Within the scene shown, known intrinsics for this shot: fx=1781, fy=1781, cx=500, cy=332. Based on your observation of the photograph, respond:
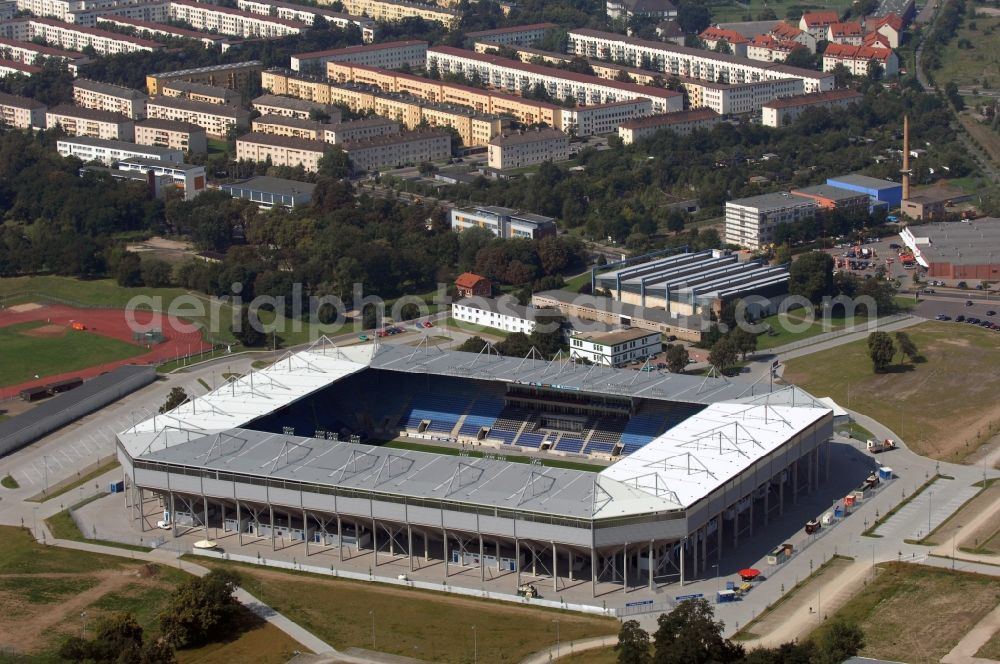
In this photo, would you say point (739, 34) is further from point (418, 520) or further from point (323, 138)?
point (418, 520)

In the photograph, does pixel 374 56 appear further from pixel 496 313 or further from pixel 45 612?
pixel 45 612

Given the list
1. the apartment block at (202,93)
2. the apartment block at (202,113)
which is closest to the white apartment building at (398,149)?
the apartment block at (202,113)

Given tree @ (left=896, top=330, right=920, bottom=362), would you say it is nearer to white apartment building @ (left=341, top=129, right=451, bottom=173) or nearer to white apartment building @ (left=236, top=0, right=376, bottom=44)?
Result: white apartment building @ (left=341, top=129, right=451, bottom=173)

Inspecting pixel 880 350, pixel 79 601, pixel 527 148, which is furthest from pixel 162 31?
pixel 79 601

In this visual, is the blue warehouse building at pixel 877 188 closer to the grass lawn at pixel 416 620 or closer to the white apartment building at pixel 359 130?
the white apartment building at pixel 359 130

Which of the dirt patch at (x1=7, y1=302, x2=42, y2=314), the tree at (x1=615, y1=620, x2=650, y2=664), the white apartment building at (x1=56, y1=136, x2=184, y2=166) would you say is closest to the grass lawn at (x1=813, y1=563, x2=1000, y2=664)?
the tree at (x1=615, y1=620, x2=650, y2=664)

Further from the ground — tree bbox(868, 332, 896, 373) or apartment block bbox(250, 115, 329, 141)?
apartment block bbox(250, 115, 329, 141)
